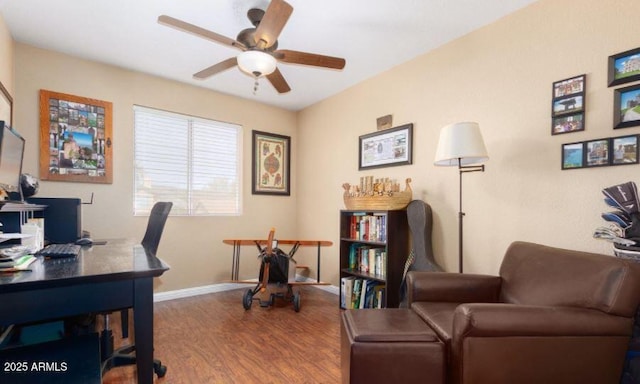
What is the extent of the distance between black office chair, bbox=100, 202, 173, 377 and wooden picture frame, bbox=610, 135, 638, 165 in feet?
9.08

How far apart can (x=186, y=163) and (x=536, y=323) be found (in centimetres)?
358

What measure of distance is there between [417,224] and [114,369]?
2.49m

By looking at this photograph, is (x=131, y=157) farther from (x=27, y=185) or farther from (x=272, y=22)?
(x=272, y=22)

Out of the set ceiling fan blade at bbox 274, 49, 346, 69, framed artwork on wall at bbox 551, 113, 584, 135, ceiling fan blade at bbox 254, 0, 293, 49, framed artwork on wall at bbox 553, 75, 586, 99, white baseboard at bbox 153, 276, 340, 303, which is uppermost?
ceiling fan blade at bbox 254, 0, 293, 49

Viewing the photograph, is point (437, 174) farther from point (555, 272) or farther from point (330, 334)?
point (330, 334)

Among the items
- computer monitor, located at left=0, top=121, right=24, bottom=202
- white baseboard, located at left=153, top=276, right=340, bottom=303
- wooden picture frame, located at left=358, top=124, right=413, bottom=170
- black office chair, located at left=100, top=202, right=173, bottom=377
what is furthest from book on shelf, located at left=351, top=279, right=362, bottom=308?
computer monitor, located at left=0, top=121, right=24, bottom=202

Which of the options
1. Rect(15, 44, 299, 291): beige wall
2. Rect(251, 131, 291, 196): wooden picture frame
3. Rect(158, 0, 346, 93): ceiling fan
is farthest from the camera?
Rect(251, 131, 291, 196): wooden picture frame

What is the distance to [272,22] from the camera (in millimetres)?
1794

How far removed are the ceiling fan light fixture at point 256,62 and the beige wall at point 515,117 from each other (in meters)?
1.57

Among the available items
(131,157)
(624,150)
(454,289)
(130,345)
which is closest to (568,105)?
(624,150)

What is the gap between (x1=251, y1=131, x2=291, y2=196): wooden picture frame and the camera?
4.18 metres

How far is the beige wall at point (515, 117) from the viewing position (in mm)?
1897

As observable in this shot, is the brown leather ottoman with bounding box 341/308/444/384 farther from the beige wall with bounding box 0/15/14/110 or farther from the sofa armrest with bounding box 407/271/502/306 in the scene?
the beige wall with bounding box 0/15/14/110

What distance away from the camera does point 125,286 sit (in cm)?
121
